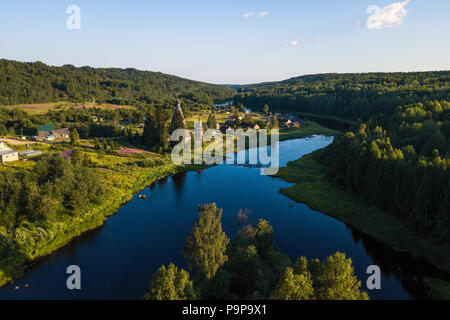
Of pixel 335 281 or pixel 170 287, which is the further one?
pixel 335 281

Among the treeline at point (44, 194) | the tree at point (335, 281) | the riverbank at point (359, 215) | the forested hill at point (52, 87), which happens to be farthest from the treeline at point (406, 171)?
the forested hill at point (52, 87)

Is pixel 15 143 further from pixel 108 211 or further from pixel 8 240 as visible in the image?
pixel 8 240

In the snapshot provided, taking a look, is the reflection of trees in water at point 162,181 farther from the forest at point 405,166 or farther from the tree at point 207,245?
the tree at point 207,245

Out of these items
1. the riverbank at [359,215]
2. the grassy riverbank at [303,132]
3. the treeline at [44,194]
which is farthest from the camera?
the grassy riverbank at [303,132]

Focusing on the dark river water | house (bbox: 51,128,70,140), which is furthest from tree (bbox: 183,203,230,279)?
house (bbox: 51,128,70,140)

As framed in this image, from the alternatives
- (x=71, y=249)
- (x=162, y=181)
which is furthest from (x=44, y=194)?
(x=162, y=181)

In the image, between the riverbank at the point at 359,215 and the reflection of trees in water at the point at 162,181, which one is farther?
the reflection of trees in water at the point at 162,181

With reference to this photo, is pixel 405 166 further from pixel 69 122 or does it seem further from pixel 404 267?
pixel 69 122
